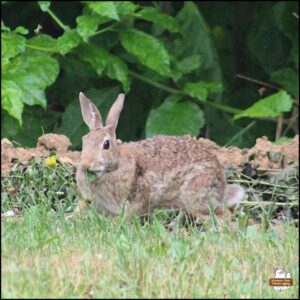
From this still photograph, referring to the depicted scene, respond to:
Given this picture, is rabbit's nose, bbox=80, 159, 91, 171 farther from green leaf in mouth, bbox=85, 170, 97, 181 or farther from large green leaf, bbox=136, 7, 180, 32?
large green leaf, bbox=136, 7, 180, 32

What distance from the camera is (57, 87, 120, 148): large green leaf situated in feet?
28.3

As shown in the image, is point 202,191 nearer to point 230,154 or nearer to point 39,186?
point 230,154

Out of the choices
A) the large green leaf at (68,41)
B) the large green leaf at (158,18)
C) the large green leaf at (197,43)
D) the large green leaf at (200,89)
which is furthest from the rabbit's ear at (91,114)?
the large green leaf at (197,43)

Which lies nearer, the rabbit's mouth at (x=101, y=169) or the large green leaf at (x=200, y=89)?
the rabbit's mouth at (x=101, y=169)

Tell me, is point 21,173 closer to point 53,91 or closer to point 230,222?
point 230,222

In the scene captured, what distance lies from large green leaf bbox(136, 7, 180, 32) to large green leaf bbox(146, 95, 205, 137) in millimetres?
602

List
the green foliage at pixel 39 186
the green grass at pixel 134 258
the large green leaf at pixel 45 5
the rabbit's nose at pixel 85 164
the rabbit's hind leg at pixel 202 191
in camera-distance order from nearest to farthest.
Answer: the green grass at pixel 134 258
the rabbit's nose at pixel 85 164
the green foliage at pixel 39 186
the rabbit's hind leg at pixel 202 191
the large green leaf at pixel 45 5

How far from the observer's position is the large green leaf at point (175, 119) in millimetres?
8359

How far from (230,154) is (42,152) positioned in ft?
4.23

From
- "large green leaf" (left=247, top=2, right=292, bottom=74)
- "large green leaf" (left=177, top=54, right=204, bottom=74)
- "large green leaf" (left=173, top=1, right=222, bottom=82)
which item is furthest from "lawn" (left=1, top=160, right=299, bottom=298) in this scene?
"large green leaf" (left=247, top=2, right=292, bottom=74)

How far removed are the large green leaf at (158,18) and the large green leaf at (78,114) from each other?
2.64 feet

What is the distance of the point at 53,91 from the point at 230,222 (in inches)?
132

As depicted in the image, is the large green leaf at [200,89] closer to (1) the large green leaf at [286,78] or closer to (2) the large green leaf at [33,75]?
(1) the large green leaf at [286,78]

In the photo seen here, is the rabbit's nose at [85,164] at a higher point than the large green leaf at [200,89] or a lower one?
lower
